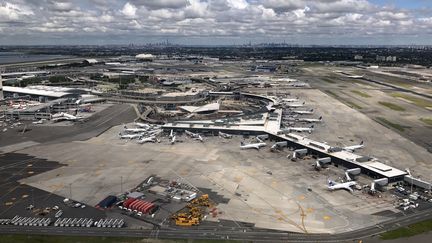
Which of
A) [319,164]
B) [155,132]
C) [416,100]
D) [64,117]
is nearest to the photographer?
[319,164]

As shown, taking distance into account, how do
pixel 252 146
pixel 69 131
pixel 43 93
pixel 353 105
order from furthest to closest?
pixel 43 93, pixel 353 105, pixel 69 131, pixel 252 146

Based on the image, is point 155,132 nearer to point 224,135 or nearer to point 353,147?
point 224,135

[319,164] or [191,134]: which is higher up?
[191,134]

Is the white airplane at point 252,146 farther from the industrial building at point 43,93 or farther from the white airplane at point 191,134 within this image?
the industrial building at point 43,93

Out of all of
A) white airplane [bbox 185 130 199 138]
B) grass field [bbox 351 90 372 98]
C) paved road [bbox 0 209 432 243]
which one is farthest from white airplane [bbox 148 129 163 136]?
grass field [bbox 351 90 372 98]

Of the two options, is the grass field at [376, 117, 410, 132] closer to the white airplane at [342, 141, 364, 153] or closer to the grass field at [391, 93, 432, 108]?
the white airplane at [342, 141, 364, 153]

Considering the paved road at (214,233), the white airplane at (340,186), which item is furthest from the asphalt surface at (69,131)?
the white airplane at (340,186)

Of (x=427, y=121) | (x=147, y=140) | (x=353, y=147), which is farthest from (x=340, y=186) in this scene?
(x=427, y=121)

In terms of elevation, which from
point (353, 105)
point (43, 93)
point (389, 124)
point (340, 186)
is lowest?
point (340, 186)

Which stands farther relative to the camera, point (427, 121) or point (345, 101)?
point (345, 101)

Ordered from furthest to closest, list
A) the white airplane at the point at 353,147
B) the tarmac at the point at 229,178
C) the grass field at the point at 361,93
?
1. the grass field at the point at 361,93
2. the white airplane at the point at 353,147
3. the tarmac at the point at 229,178
